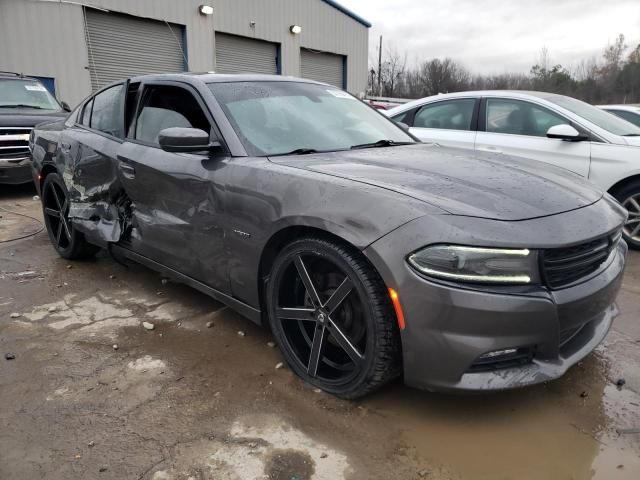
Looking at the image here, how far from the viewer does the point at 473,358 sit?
1.98 meters

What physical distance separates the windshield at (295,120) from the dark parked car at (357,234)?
1 cm

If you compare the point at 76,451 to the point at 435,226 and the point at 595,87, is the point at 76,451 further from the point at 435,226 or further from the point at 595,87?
the point at 595,87

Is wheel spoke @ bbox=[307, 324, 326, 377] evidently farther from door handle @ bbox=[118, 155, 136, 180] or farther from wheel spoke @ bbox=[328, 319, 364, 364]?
door handle @ bbox=[118, 155, 136, 180]

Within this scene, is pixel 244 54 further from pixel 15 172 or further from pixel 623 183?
pixel 623 183

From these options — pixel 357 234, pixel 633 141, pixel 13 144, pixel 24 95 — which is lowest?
pixel 357 234

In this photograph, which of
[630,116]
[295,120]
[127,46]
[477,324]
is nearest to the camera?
[477,324]

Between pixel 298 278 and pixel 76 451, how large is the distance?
48.0 inches

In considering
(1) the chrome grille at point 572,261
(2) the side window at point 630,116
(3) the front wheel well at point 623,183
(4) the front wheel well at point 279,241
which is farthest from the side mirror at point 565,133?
(4) the front wheel well at point 279,241

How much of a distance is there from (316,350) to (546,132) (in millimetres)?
3983

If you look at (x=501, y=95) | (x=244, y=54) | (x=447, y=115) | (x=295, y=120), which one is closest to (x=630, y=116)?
(x=501, y=95)

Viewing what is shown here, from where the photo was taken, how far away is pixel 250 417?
233 cm

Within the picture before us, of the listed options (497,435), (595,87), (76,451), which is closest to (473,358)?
(497,435)

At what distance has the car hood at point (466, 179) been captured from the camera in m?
2.13

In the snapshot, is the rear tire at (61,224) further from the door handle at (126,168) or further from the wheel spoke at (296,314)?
the wheel spoke at (296,314)
